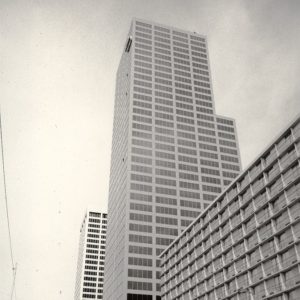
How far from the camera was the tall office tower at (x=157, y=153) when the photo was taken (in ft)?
461

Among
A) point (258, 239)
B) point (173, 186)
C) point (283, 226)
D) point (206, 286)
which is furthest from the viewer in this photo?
point (173, 186)

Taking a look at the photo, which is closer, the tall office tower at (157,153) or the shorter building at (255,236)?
the shorter building at (255,236)

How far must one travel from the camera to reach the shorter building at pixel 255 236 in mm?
69375

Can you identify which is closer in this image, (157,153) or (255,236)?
(255,236)

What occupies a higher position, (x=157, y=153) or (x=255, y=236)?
(x=157, y=153)

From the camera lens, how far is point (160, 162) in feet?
520

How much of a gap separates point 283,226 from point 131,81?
116m

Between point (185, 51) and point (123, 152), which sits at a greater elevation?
point (185, 51)

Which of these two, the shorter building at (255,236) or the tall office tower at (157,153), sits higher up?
the tall office tower at (157,153)

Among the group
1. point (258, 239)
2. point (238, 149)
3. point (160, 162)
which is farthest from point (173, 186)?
point (258, 239)

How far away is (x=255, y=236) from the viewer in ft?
260

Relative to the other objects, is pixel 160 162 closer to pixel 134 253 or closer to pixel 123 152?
pixel 123 152

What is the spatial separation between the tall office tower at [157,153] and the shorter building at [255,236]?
36.8 metres

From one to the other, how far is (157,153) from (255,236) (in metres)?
84.6
